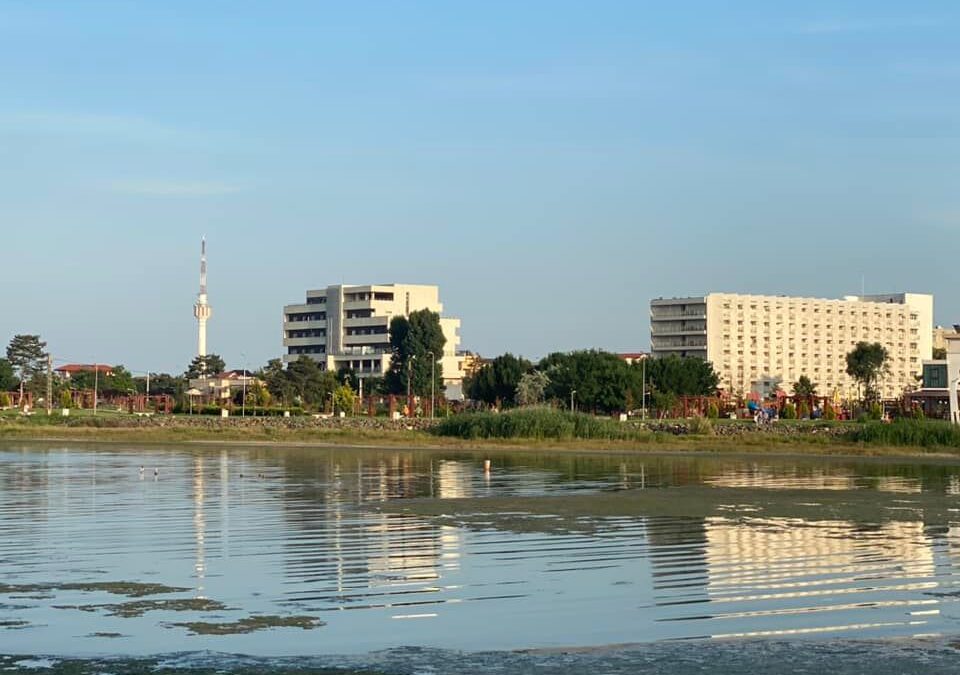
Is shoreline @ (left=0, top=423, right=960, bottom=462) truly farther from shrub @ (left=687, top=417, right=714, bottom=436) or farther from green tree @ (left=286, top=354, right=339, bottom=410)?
green tree @ (left=286, top=354, right=339, bottom=410)

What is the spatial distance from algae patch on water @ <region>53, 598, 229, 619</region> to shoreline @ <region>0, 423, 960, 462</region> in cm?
6767

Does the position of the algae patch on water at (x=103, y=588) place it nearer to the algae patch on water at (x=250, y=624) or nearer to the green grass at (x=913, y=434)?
the algae patch on water at (x=250, y=624)

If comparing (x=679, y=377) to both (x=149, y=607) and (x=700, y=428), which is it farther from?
(x=149, y=607)

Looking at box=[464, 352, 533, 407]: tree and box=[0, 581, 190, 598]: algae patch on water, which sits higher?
box=[464, 352, 533, 407]: tree

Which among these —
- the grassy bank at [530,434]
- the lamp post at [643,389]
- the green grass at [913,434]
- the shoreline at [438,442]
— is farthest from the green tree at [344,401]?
the green grass at [913,434]

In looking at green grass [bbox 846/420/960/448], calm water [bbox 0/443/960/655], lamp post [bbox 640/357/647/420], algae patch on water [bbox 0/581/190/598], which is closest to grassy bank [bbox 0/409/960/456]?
green grass [bbox 846/420/960/448]

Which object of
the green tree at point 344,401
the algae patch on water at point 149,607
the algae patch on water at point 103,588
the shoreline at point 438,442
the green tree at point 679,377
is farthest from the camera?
the green tree at point 679,377

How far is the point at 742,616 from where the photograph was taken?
22.1 m

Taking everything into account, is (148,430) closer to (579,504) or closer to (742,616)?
(579,504)

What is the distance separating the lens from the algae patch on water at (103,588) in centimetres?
2430

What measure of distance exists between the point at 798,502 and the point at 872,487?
9754 mm

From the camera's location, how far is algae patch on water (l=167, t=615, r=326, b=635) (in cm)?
2064

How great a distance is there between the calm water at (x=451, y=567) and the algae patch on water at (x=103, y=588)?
0.32 metres

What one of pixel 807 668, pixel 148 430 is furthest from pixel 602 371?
pixel 807 668
